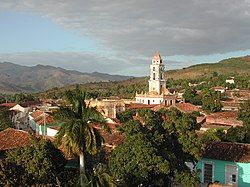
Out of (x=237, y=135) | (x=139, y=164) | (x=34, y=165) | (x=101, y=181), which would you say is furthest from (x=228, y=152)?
(x=34, y=165)

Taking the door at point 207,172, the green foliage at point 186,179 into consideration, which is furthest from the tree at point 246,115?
the green foliage at point 186,179

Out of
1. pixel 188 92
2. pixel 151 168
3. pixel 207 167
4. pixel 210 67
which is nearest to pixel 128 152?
pixel 151 168

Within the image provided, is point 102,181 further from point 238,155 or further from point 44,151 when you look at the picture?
point 238,155

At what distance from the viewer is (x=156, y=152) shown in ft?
66.5

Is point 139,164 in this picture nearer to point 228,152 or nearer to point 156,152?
point 156,152

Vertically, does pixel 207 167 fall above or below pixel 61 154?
below

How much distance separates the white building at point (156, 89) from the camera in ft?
253

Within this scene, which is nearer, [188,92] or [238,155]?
[238,155]

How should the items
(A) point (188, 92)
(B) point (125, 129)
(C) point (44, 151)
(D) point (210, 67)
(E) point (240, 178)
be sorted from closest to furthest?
(C) point (44, 151)
(B) point (125, 129)
(E) point (240, 178)
(A) point (188, 92)
(D) point (210, 67)

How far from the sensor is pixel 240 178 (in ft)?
83.2

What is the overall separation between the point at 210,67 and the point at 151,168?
14715 cm

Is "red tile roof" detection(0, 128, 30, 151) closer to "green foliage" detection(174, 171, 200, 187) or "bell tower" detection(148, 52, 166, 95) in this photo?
"green foliage" detection(174, 171, 200, 187)

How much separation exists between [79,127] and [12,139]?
37.9ft

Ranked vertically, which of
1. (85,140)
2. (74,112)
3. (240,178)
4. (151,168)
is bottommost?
(240,178)
